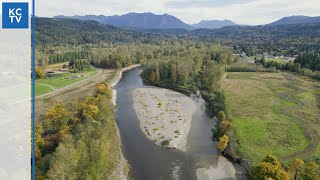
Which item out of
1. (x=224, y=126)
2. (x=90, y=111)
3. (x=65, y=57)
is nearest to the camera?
(x=90, y=111)

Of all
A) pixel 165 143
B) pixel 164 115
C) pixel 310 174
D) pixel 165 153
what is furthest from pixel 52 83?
pixel 310 174

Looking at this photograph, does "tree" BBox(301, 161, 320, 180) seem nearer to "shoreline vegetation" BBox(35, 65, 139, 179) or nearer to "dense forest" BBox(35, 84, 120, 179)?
"shoreline vegetation" BBox(35, 65, 139, 179)

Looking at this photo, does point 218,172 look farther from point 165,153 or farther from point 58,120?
point 58,120

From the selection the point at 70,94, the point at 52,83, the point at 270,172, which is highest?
the point at 52,83

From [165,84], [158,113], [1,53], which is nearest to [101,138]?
[158,113]

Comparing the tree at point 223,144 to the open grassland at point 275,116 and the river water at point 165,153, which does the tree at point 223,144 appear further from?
the open grassland at point 275,116

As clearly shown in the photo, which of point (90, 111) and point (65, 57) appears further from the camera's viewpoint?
point (65, 57)
